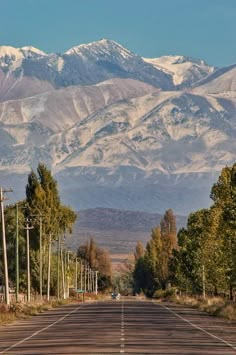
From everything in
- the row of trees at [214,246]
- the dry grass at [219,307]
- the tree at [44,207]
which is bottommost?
the dry grass at [219,307]

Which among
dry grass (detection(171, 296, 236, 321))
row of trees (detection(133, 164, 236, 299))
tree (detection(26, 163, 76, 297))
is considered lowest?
dry grass (detection(171, 296, 236, 321))

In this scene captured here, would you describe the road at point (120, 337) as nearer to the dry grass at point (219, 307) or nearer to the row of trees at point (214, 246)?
the dry grass at point (219, 307)

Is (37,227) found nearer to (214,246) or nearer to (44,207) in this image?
(44,207)

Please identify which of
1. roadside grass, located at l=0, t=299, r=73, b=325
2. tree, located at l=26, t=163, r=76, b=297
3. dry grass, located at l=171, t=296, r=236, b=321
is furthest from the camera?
tree, located at l=26, t=163, r=76, b=297

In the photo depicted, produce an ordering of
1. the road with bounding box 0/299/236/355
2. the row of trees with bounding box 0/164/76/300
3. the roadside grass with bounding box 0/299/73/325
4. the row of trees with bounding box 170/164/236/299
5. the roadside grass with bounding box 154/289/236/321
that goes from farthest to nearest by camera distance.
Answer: the row of trees with bounding box 0/164/76/300 → the row of trees with bounding box 170/164/236/299 → the roadside grass with bounding box 154/289/236/321 → the roadside grass with bounding box 0/299/73/325 → the road with bounding box 0/299/236/355

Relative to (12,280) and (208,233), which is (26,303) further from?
(12,280)

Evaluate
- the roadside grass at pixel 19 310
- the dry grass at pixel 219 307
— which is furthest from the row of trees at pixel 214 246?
the roadside grass at pixel 19 310

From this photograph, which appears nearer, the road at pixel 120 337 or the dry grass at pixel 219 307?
the road at pixel 120 337

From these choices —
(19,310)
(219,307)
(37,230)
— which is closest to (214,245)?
(219,307)

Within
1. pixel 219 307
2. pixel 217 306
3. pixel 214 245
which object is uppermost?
pixel 214 245

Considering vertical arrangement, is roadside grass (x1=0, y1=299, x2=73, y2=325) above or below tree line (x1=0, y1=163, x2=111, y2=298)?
below

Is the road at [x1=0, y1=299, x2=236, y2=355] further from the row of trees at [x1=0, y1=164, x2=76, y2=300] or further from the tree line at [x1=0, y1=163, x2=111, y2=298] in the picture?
the row of trees at [x1=0, y1=164, x2=76, y2=300]

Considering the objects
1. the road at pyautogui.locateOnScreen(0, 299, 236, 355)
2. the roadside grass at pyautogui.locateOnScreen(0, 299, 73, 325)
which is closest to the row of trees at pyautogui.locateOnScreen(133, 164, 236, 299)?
the road at pyautogui.locateOnScreen(0, 299, 236, 355)

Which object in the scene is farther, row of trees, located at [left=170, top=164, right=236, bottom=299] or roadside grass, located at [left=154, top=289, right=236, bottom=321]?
row of trees, located at [left=170, top=164, right=236, bottom=299]
